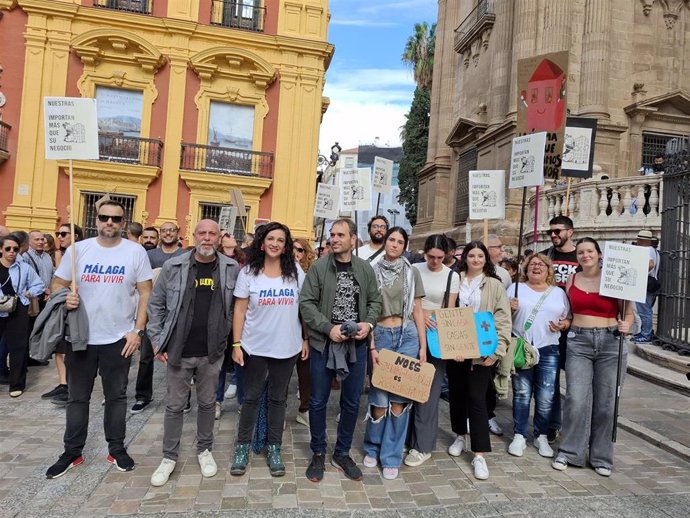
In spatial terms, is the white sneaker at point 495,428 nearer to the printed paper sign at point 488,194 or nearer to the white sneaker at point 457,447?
the white sneaker at point 457,447

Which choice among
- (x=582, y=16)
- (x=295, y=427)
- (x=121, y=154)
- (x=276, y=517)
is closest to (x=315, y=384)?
(x=276, y=517)

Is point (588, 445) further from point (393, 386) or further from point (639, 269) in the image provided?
point (393, 386)

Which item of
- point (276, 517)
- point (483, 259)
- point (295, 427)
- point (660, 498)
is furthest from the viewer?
point (295, 427)

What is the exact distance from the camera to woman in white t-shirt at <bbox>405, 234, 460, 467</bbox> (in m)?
4.49

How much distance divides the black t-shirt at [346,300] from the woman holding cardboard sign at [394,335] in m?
0.30

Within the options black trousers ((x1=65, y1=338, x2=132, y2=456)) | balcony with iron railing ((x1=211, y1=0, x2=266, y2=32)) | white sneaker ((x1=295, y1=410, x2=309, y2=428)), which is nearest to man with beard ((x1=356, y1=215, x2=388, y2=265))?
white sneaker ((x1=295, y1=410, x2=309, y2=428))

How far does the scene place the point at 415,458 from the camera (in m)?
4.44

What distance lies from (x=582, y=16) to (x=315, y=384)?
18.1 meters

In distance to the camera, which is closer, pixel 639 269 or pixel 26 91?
pixel 639 269

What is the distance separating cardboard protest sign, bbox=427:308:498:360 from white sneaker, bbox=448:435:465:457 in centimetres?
93

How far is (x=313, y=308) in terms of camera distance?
13.1ft

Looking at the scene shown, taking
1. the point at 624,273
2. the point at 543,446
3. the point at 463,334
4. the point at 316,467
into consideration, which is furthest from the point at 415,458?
the point at 624,273

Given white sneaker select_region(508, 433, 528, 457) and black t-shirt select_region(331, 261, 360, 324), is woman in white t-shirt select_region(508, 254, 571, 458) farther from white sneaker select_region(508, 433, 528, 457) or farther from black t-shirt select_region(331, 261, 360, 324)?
black t-shirt select_region(331, 261, 360, 324)

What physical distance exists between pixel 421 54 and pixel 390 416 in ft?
140
